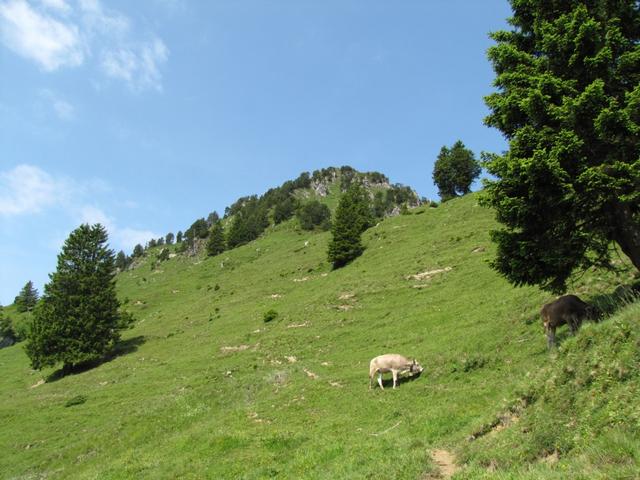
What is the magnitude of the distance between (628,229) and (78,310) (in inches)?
2476

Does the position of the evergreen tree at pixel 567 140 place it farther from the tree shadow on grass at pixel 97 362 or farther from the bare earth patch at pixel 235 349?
the tree shadow on grass at pixel 97 362

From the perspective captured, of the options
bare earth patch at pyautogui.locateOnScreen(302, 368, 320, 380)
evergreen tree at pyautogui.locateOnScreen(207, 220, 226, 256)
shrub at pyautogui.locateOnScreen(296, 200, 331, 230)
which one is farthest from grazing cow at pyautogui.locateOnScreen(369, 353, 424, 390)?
evergreen tree at pyautogui.locateOnScreen(207, 220, 226, 256)

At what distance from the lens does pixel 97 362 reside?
58.9 meters

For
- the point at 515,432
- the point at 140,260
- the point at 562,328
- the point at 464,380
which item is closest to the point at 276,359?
the point at 464,380

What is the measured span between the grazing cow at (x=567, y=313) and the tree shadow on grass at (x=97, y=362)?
175ft

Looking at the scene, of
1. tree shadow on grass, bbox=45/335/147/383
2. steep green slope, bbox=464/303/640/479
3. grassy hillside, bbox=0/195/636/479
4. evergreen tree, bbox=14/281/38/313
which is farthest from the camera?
evergreen tree, bbox=14/281/38/313

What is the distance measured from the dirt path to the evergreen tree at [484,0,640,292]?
8.20 metres

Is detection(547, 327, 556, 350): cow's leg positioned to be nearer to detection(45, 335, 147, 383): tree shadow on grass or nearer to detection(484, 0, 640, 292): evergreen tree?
detection(484, 0, 640, 292): evergreen tree

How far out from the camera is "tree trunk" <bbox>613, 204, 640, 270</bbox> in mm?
16469

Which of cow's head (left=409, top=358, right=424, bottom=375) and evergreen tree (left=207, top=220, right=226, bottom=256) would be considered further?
evergreen tree (left=207, top=220, right=226, bottom=256)

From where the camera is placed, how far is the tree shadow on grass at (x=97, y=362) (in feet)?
188

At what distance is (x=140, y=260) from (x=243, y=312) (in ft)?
491

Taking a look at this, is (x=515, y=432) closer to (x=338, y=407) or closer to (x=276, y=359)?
(x=338, y=407)

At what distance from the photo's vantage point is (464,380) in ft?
69.9
